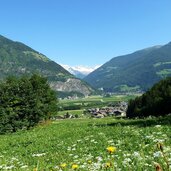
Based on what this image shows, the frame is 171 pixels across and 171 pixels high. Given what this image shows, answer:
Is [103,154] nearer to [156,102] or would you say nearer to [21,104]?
[21,104]

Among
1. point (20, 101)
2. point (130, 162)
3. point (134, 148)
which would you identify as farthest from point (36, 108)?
point (130, 162)

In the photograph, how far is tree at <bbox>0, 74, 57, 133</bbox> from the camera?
6456cm

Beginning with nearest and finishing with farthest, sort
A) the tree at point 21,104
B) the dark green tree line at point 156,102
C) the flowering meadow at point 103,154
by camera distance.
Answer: the flowering meadow at point 103,154 < the tree at point 21,104 < the dark green tree line at point 156,102

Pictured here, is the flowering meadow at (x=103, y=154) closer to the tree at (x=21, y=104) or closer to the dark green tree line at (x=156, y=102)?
the tree at (x=21, y=104)

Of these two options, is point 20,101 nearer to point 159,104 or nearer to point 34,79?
point 34,79

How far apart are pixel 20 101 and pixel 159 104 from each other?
3326cm

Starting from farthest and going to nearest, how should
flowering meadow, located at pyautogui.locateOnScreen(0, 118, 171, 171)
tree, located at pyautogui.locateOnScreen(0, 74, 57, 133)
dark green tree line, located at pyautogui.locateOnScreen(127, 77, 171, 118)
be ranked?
dark green tree line, located at pyautogui.locateOnScreen(127, 77, 171, 118), tree, located at pyautogui.locateOnScreen(0, 74, 57, 133), flowering meadow, located at pyautogui.locateOnScreen(0, 118, 171, 171)

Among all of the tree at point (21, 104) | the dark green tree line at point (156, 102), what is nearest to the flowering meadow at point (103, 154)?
the tree at point (21, 104)

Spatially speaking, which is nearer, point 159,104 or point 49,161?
point 49,161

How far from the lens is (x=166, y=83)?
100438 millimetres

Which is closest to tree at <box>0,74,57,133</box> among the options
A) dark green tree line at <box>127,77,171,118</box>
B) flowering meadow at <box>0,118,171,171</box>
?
dark green tree line at <box>127,77,171,118</box>

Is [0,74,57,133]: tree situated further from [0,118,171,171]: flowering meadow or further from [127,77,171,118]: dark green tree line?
[0,118,171,171]: flowering meadow

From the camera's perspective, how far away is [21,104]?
226ft

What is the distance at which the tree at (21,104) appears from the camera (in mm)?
64562
